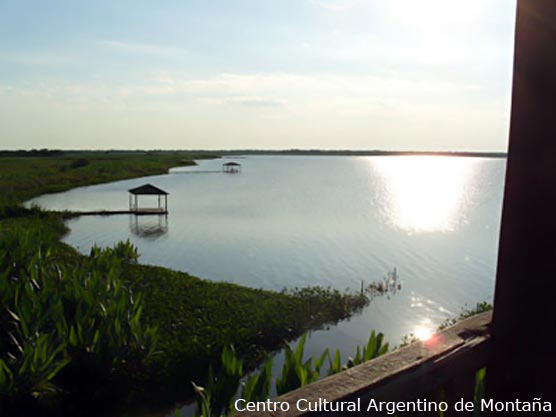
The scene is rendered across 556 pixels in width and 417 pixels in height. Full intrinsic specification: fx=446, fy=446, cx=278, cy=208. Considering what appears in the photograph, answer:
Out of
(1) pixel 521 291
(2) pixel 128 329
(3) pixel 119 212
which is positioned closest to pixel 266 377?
(1) pixel 521 291

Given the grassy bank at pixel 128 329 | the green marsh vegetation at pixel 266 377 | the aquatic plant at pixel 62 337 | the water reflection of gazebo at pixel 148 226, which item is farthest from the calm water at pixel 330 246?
the green marsh vegetation at pixel 266 377

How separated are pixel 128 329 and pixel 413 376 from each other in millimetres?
7384

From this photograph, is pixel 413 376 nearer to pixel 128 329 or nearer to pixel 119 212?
pixel 128 329

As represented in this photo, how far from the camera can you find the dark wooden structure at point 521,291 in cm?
142

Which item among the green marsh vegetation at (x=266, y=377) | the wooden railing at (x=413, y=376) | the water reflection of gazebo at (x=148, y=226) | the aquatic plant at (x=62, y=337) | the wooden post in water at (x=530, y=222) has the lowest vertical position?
the water reflection of gazebo at (x=148, y=226)

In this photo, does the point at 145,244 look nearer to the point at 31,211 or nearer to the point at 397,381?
the point at 31,211

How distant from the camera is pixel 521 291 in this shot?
4.97ft

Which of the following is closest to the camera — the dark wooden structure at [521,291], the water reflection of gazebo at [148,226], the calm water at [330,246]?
the dark wooden structure at [521,291]

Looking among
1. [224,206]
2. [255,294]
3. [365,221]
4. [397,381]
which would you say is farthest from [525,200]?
[224,206]

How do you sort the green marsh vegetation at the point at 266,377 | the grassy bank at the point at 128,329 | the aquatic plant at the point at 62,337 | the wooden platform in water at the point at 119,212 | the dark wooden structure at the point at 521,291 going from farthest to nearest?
the wooden platform in water at the point at 119,212
the grassy bank at the point at 128,329
the aquatic plant at the point at 62,337
the green marsh vegetation at the point at 266,377
the dark wooden structure at the point at 521,291

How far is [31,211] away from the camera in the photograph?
2795 centimetres

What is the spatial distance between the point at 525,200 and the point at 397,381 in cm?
73

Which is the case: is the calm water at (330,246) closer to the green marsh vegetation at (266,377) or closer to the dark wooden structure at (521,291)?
the green marsh vegetation at (266,377)

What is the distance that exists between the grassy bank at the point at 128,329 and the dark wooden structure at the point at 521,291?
19.6 feet
